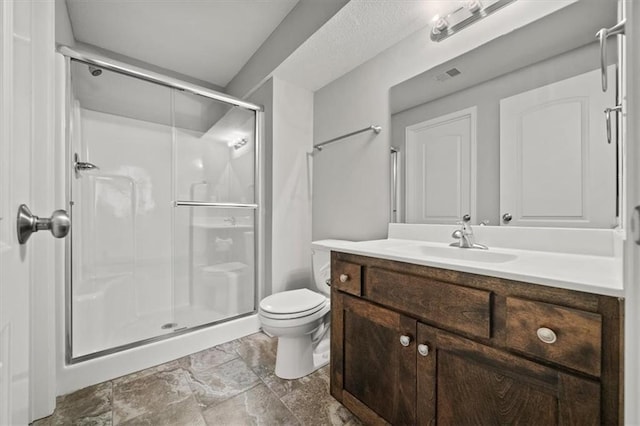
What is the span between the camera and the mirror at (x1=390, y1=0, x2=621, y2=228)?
1.03m

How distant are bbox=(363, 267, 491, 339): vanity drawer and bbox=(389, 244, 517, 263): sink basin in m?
0.14

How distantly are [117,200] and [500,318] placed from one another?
8.80 ft

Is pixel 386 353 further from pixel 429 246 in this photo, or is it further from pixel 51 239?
pixel 51 239

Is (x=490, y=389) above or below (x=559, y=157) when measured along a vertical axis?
below

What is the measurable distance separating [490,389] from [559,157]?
0.93 meters

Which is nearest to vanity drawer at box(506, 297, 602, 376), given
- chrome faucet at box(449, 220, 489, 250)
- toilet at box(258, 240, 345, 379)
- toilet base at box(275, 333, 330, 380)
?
chrome faucet at box(449, 220, 489, 250)

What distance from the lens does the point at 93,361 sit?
5.04ft

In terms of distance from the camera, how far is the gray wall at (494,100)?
3.54 ft

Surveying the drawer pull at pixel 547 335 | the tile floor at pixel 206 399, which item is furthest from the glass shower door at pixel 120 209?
the drawer pull at pixel 547 335

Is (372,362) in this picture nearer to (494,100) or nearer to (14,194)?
(14,194)

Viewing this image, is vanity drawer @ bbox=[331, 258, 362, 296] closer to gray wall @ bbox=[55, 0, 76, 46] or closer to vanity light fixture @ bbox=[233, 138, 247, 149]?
vanity light fixture @ bbox=[233, 138, 247, 149]

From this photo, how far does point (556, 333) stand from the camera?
0.67 metres

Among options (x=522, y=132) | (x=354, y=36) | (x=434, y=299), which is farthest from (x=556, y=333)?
(x=354, y=36)

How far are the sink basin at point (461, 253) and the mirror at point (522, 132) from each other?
0.20 m
